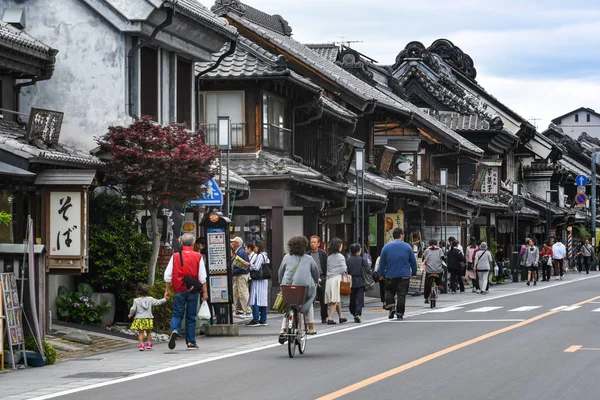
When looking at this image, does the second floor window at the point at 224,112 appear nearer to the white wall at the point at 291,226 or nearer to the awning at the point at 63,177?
the white wall at the point at 291,226

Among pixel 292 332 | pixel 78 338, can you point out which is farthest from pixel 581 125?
pixel 292 332

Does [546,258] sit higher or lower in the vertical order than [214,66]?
lower

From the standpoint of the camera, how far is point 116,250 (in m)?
21.7

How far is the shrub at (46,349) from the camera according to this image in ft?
54.8

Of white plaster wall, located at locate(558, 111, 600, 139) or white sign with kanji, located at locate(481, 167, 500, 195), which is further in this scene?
white plaster wall, located at locate(558, 111, 600, 139)

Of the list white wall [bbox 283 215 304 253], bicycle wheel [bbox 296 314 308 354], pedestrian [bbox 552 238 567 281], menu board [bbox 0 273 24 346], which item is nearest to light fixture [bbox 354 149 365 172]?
white wall [bbox 283 215 304 253]

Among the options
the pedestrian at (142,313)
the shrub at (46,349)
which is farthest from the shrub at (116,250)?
the shrub at (46,349)

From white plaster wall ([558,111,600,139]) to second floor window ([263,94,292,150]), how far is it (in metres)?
85.8

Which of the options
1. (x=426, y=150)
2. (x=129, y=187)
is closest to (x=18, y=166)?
(x=129, y=187)

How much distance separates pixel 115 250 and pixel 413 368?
8.43 m

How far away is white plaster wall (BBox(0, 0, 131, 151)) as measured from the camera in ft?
77.4

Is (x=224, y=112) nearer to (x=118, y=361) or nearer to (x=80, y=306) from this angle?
(x=80, y=306)

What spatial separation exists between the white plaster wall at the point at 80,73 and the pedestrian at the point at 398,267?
6.53 meters

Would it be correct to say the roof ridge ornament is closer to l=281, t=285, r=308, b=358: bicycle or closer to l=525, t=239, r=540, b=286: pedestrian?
l=525, t=239, r=540, b=286: pedestrian
